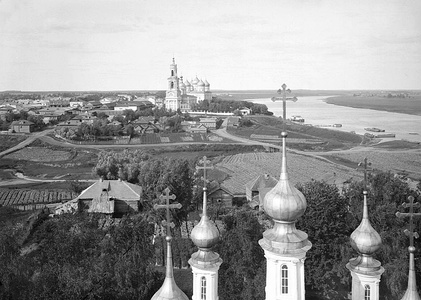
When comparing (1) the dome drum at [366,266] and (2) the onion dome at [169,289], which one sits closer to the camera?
(2) the onion dome at [169,289]

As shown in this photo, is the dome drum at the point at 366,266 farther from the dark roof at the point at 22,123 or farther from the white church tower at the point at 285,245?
the dark roof at the point at 22,123

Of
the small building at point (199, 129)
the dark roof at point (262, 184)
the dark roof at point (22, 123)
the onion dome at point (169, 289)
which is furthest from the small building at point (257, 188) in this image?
the dark roof at point (22, 123)

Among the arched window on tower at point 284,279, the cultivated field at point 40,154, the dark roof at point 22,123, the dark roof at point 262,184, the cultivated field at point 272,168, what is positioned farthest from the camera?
the dark roof at point 22,123

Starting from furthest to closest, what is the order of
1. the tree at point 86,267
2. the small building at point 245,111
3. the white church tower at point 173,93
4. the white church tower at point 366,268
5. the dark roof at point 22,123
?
the white church tower at point 173,93 < the small building at point 245,111 < the dark roof at point 22,123 < the tree at point 86,267 < the white church tower at point 366,268

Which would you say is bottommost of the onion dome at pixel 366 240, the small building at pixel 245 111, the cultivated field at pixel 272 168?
the cultivated field at pixel 272 168

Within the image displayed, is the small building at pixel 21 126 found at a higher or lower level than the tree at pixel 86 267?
higher

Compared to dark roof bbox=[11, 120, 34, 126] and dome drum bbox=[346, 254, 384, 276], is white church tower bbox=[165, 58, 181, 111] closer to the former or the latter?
dark roof bbox=[11, 120, 34, 126]
